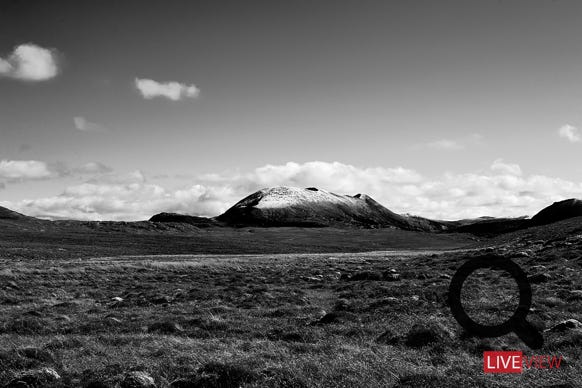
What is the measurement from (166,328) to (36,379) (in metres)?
6.57

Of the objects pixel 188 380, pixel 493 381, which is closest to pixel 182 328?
pixel 188 380

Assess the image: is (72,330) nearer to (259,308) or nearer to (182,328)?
(182,328)

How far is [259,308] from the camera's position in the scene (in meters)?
21.1

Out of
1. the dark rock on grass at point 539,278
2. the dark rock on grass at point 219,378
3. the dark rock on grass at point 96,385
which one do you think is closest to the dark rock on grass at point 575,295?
the dark rock on grass at point 539,278

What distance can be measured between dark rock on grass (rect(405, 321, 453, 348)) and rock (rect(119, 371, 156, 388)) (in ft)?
24.7

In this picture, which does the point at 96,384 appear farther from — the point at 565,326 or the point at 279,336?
the point at 565,326

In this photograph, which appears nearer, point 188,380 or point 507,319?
point 188,380

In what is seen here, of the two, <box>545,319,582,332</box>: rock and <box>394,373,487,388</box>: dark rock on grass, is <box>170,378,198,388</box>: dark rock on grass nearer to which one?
<box>394,373,487,388</box>: dark rock on grass

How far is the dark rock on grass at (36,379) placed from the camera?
9977 millimetres

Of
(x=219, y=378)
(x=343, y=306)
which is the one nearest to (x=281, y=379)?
(x=219, y=378)

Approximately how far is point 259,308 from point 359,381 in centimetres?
1189

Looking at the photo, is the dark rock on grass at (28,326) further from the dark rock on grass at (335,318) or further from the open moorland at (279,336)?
the dark rock on grass at (335,318)

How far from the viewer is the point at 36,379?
10172 mm

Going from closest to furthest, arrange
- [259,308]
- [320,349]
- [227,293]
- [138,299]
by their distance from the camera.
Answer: [320,349], [259,308], [138,299], [227,293]
